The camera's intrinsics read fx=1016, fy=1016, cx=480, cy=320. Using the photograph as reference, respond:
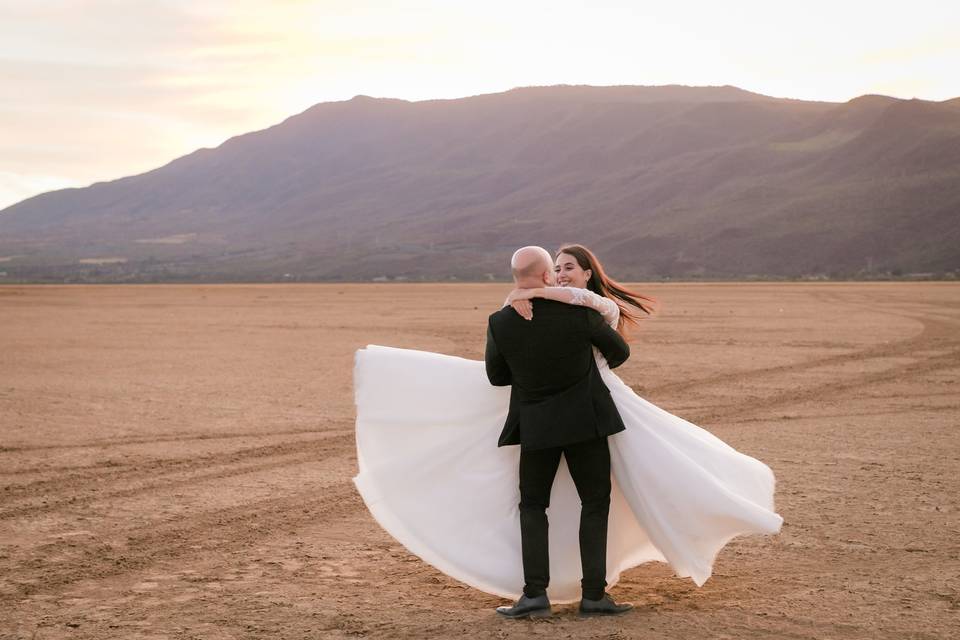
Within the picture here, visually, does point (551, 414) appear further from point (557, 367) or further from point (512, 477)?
point (512, 477)

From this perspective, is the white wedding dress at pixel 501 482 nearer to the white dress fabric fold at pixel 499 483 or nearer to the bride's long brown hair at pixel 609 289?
the white dress fabric fold at pixel 499 483

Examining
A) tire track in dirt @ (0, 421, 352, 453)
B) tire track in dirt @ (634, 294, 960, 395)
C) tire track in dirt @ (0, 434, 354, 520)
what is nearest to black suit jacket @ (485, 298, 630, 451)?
tire track in dirt @ (0, 434, 354, 520)

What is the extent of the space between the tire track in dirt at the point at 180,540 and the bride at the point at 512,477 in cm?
201

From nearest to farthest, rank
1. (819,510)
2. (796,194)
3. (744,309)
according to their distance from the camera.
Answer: (819,510)
(744,309)
(796,194)

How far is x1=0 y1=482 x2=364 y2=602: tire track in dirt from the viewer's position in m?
6.71

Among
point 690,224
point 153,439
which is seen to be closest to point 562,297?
point 153,439

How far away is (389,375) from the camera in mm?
6199

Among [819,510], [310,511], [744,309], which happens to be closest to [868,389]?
[819,510]

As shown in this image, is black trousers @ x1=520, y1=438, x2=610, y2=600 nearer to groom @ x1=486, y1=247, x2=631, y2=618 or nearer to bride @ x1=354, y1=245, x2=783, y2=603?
groom @ x1=486, y1=247, x2=631, y2=618

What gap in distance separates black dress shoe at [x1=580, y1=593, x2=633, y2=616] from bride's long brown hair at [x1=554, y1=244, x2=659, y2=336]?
1.51 metres

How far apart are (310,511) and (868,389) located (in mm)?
10009

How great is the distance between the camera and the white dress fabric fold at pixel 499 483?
18.4ft

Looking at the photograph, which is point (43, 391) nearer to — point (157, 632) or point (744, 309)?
point (157, 632)

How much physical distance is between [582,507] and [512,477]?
1.51ft
